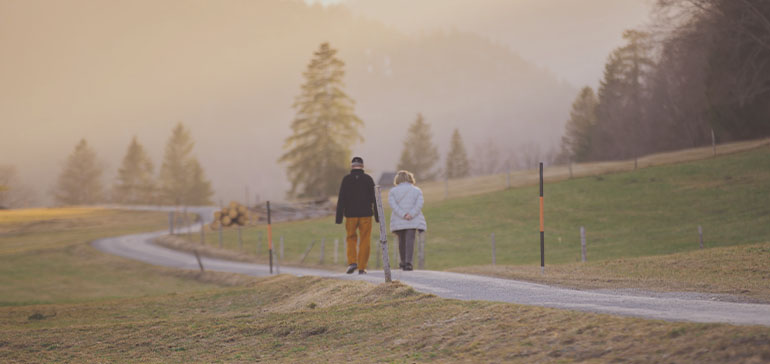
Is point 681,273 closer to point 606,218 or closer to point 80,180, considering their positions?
point 606,218

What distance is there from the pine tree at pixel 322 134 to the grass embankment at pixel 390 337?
2290 inches

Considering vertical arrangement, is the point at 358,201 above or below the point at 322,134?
below

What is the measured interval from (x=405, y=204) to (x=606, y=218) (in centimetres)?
2407

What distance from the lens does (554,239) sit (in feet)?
113

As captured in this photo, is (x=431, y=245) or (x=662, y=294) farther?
(x=431, y=245)

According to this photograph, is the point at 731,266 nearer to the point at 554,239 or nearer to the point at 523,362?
the point at 523,362

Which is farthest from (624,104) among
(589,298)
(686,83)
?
(589,298)

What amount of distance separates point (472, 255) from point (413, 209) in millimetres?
18274

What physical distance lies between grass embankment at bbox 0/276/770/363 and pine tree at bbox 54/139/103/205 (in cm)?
11581

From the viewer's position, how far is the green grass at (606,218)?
100 ft

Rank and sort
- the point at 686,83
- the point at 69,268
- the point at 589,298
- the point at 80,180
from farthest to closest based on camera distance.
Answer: the point at 80,180
the point at 686,83
the point at 69,268
the point at 589,298

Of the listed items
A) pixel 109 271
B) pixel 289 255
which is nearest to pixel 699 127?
pixel 289 255

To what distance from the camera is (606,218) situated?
37031mm

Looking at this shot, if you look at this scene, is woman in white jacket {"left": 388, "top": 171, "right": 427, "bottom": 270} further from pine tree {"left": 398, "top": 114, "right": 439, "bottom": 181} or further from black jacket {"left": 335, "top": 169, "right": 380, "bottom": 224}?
pine tree {"left": 398, "top": 114, "right": 439, "bottom": 181}
